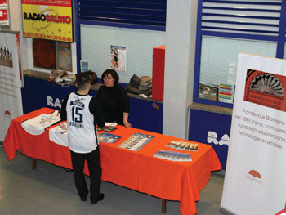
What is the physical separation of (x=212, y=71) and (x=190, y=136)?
3.30 ft

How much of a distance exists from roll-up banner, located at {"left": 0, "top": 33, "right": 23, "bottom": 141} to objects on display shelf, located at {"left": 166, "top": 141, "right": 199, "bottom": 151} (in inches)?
103

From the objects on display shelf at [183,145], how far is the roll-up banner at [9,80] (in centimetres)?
263

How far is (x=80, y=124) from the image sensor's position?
3.84 metres

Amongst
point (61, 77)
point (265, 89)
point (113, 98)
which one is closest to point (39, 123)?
point (113, 98)

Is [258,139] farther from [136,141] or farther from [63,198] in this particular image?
[63,198]

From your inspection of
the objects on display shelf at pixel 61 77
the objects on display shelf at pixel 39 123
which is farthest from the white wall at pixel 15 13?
the objects on display shelf at pixel 39 123

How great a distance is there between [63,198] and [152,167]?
1299 mm

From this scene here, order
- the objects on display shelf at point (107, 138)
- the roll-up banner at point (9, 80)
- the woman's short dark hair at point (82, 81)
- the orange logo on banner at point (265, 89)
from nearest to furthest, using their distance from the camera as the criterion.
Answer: the orange logo on banner at point (265, 89) → the woman's short dark hair at point (82, 81) → the objects on display shelf at point (107, 138) → the roll-up banner at point (9, 80)

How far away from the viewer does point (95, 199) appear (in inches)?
169

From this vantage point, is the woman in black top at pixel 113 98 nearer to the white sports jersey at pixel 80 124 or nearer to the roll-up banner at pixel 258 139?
the white sports jersey at pixel 80 124

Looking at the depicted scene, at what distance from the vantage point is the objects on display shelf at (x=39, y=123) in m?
4.67

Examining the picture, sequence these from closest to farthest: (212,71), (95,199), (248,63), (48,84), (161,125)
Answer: (248,63) < (95,199) < (212,71) < (161,125) < (48,84)

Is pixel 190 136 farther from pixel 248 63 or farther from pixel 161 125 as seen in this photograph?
pixel 248 63

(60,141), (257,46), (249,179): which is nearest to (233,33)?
(257,46)
